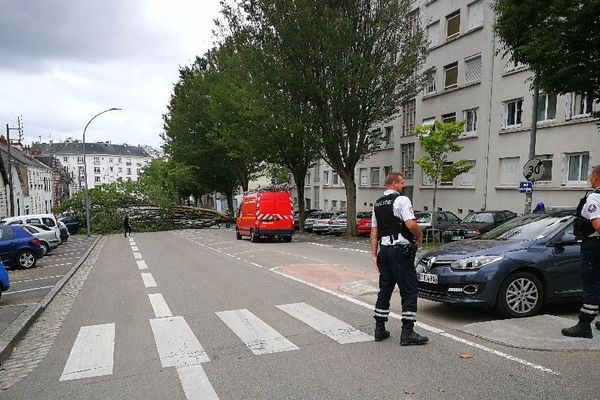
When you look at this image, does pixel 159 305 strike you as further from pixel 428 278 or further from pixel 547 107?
pixel 547 107

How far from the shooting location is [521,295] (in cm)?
631

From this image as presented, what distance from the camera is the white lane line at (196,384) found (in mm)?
4141

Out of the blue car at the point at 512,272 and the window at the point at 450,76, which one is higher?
the window at the point at 450,76

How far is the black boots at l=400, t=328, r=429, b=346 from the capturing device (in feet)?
17.5

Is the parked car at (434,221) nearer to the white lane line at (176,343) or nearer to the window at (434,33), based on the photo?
the window at (434,33)

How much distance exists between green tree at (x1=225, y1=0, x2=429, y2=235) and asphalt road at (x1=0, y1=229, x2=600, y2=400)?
16.1m

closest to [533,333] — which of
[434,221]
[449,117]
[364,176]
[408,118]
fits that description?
[434,221]

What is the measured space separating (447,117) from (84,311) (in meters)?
A: 25.4

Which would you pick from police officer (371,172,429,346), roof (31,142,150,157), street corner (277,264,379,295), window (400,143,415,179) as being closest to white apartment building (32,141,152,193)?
roof (31,142,150,157)

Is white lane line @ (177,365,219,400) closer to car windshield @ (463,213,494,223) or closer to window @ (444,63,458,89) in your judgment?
car windshield @ (463,213,494,223)

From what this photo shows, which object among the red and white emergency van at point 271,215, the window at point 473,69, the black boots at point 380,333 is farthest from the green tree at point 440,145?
the black boots at point 380,333

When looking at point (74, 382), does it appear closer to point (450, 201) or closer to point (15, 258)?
point (15, 258)

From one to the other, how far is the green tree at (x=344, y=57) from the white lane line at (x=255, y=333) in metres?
17.8

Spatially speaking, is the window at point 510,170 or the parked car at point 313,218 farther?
the parked car at point 313,218
